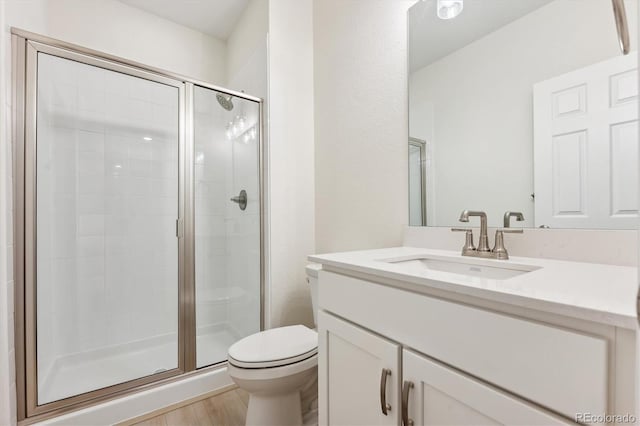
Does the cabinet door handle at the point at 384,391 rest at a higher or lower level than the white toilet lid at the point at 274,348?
higher

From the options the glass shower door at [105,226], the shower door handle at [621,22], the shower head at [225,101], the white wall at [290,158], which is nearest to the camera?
the shower door handle at [621,22]

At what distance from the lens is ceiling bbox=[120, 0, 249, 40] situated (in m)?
2.10

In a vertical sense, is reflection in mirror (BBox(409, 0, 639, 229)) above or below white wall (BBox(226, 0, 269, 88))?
below

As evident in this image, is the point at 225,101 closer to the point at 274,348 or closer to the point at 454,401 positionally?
the point at 274,348

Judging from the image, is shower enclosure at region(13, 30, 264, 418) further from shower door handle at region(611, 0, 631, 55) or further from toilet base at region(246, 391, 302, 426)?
shower door handle at region(611, 0, 631, 55)

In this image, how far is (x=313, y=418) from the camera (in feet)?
4.46

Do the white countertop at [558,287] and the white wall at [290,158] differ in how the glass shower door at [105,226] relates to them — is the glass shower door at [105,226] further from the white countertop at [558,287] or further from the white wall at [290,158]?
the white countertop at [558,287]

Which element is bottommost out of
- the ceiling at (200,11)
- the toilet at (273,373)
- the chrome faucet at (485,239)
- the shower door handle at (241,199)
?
the toilet at (273,373)

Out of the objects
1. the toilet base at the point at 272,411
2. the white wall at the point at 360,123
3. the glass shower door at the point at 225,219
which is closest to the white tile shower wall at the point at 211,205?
the glass shower door at the point at 225,219

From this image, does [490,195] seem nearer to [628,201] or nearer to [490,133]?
[490,133]

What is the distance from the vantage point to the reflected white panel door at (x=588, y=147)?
2.49 ft

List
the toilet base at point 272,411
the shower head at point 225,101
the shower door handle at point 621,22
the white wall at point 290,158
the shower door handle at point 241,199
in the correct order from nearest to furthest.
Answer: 1. the shower door handle at point 621,22
2. the toilet base at point 272,411
3. the white wall at point 290,158
4. the shower head at point 225,101
5. the shower door handle at point 241,199

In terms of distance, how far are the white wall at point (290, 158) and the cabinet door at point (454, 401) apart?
46.5 inches

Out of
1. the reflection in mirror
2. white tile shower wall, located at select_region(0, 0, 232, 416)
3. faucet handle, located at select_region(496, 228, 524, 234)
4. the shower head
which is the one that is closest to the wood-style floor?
white tile shower wall, located at select_region(0, 0, 232, 416)
